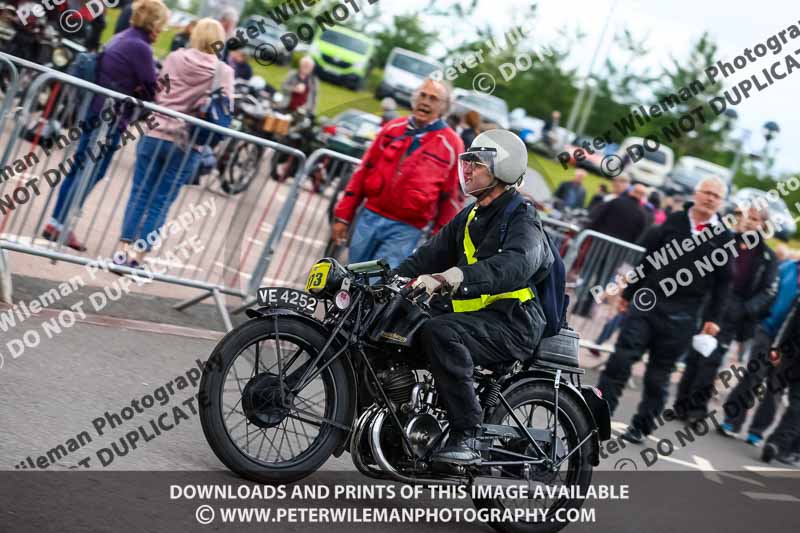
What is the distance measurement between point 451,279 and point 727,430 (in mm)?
7081

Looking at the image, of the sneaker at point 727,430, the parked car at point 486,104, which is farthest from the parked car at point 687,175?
the sneaker at point 727,430

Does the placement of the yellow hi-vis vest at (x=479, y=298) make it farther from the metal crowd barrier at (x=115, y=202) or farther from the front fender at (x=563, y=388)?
the metal crowd barrier at (x=115, y=202)

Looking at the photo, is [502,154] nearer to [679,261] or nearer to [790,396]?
[679,261]

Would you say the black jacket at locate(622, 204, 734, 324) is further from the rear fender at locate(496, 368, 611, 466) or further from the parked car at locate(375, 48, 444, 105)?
the parked car at locate(375, 48, 444, 105)

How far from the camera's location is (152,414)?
256 inches

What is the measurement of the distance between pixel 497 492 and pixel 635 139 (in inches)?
1788

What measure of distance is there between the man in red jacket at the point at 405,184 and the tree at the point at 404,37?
44.2 metres

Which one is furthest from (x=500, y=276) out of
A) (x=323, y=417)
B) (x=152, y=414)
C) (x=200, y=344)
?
(x=200, y=344)

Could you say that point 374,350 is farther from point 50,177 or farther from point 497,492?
point 50,177

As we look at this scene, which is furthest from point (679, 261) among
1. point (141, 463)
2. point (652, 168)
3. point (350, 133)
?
point (652, 168)

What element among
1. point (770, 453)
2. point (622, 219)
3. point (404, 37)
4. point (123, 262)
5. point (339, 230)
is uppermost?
point (404, 37)

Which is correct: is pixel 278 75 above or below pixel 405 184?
below

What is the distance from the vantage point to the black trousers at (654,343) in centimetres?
907

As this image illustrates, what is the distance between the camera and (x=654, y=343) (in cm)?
924
